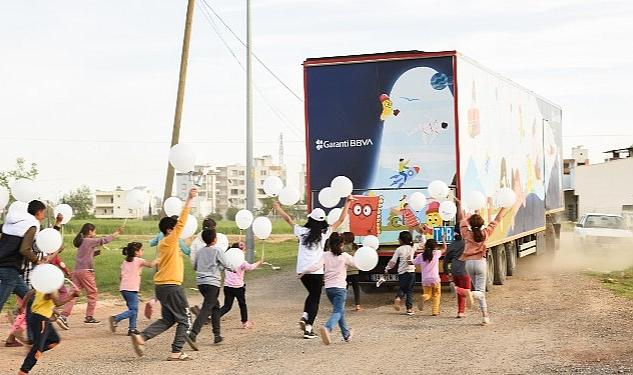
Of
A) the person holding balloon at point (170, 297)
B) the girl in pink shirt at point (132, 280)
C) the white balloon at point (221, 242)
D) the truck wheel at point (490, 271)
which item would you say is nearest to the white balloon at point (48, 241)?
the person holding balloon at point (170, 297)

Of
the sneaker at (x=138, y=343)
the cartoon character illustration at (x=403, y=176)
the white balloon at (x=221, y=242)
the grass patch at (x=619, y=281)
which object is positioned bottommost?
the grass patch at (x=619, y=281)

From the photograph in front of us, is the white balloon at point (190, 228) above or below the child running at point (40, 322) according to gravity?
above

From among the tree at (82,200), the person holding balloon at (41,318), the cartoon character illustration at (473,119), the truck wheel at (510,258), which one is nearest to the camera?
the person holding balloon at (41,318)

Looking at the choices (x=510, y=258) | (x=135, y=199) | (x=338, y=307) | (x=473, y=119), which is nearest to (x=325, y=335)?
(x=338, y=307)

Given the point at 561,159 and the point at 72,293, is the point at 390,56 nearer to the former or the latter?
the point at 72,293

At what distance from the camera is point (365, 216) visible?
15.9m

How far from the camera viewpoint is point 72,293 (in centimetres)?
1022

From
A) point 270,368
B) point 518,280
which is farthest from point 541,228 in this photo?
point 270,368

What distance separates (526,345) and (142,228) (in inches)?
2313

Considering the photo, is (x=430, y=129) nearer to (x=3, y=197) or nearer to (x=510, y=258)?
(x=510, y=258)

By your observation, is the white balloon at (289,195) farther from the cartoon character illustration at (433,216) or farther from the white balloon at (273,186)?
the cartoon character illustration at (433,216)

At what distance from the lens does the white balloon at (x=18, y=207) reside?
1163cm

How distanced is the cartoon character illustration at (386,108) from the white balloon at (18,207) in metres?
6.25

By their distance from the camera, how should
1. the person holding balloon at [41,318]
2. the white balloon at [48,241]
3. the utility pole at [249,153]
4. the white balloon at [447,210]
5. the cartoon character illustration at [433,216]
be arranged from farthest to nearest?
the utility pole at [249,153]
the cartoon character illustration at [433,216]
the white balloon at [447,210]
the white balloon at [48,241]
the person holding balloon at [41,318]
